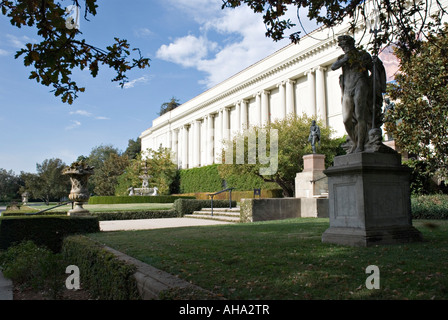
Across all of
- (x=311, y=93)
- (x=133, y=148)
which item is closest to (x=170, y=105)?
(x=133, y=148)

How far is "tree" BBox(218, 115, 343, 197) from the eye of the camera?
26469mm

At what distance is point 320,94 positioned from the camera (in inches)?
1277

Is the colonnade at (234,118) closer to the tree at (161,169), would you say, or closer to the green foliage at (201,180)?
the green foliage at (201,180)

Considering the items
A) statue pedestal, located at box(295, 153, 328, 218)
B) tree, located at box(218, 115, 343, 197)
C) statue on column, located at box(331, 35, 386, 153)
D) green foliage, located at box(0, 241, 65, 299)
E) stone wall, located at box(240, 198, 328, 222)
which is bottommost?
green foliage, located at box(0, 241, 65, 299)

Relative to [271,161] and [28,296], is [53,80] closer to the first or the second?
[28,296]

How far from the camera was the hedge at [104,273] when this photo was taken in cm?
414

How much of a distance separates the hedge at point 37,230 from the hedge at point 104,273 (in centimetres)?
252

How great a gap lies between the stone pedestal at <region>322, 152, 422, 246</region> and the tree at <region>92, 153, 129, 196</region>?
55.1 meters

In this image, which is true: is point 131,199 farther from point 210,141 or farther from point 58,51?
point 58,51

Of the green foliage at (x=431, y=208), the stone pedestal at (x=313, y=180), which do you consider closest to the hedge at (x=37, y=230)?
the stone pedestal at (x=313, y=180)

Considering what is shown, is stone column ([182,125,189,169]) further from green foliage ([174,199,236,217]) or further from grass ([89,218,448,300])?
grass ([89,218,448,300])

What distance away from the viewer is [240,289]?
3504 millimetres

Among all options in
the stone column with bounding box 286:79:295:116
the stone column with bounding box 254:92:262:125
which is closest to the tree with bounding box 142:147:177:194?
the stone column with bounding box 254:92:262:125

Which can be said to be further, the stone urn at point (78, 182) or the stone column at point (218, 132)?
the stone column at point (218, 132)
